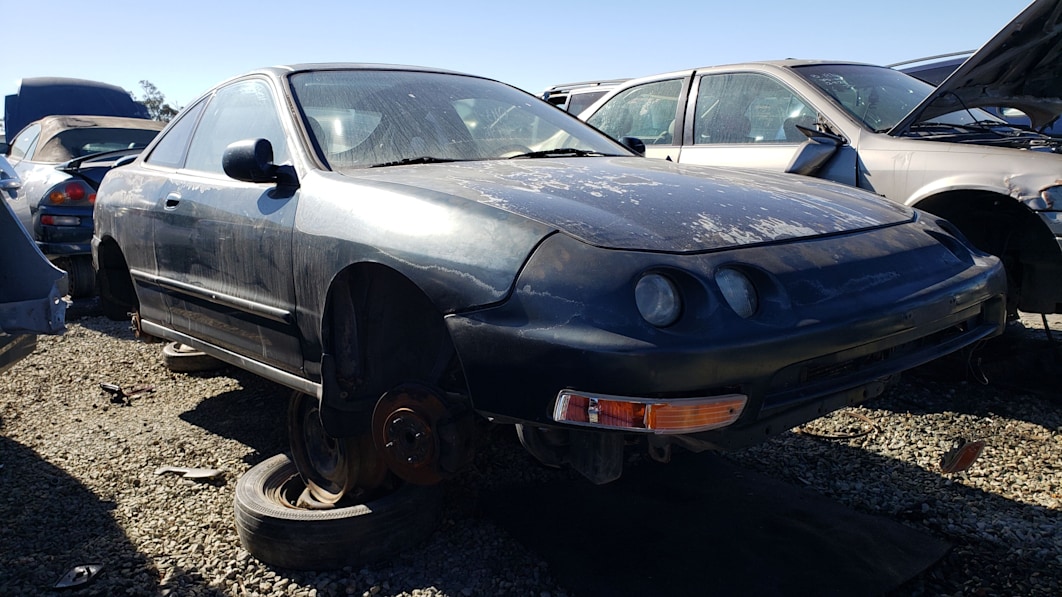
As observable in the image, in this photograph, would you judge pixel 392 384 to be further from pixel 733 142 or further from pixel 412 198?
pixel 733 142

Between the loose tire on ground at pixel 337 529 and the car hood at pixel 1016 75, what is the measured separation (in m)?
3.20

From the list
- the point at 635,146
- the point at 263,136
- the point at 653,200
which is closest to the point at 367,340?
the point at 653,200

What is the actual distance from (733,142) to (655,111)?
0.75m

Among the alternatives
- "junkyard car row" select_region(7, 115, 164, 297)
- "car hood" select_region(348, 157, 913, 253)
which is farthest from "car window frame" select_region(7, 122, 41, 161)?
"car hood" select_region(348, 157, 913, 253)

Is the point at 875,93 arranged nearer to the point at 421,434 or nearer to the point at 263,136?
the point at 263,136

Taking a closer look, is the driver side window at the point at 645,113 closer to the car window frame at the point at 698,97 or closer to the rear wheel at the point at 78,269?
the car window frame at the point at 698,97

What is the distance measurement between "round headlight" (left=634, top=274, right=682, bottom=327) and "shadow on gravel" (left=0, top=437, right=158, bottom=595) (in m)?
1.74

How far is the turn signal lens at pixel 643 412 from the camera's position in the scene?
192cm

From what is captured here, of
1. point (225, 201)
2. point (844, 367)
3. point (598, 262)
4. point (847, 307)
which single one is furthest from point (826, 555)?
point (225, 201)

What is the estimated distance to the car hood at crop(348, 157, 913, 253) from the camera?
2170 mm

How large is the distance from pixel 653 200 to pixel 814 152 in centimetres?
233

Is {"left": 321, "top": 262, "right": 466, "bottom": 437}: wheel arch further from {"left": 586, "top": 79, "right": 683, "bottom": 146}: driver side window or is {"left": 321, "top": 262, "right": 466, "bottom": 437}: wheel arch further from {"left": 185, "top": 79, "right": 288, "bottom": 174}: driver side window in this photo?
{"left": 586, "top": 79, "right": 683, "bottom": 146}: driver side window

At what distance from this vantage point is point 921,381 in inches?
171

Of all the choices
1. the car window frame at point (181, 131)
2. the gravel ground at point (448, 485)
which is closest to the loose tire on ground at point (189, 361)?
the gravel ground at point (448, 485)
